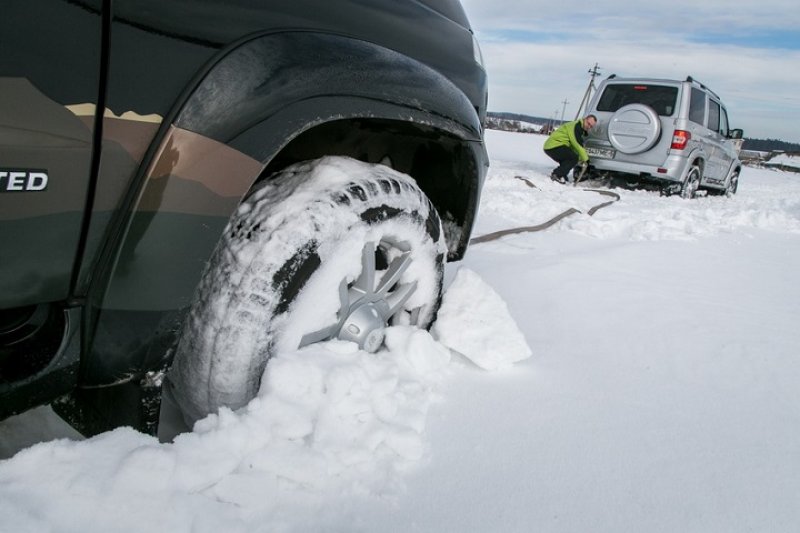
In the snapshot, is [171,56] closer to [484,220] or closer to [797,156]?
[484,220]

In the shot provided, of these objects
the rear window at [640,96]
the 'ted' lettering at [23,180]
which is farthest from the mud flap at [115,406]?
the rear window at [640,96]

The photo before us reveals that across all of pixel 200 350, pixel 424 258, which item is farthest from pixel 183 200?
pixel 424 258

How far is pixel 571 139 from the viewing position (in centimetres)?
838

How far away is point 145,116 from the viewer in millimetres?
908

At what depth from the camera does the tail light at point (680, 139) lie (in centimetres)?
782

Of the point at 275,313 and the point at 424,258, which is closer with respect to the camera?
the point at 275,313

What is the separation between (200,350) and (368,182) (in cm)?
55

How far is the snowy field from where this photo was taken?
1.02m

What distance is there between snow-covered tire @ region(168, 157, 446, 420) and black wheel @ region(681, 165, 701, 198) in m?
8.07

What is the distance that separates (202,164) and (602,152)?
8.28m

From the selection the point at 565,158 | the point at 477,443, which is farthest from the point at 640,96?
the point at 477,443

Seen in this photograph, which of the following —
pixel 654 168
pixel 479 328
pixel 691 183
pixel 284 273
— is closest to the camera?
pixel 284 273

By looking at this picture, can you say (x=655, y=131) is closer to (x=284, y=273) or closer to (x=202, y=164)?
(x=284, y=273)

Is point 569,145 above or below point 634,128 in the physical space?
below
